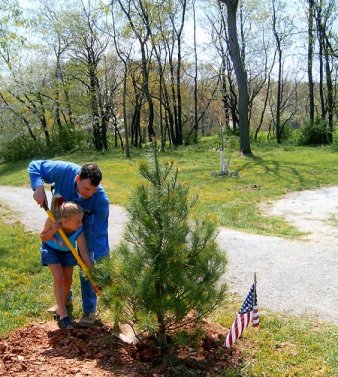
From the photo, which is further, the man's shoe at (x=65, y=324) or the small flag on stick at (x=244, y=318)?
the man's shoe at (x=65, y=324)

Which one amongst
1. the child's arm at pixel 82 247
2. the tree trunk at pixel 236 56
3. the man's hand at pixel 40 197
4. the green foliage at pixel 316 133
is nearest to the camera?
the man's hand at pixel 40 197

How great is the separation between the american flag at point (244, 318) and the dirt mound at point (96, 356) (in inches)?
8.0

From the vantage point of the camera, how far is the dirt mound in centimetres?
317

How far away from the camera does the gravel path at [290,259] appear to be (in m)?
5.03

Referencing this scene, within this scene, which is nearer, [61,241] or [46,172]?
[61,241]

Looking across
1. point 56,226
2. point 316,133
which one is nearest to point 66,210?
point 56,226

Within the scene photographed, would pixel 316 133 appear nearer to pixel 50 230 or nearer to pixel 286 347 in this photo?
pixel 286 347

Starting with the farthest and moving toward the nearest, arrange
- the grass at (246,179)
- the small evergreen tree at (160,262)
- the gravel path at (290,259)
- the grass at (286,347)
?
the grass at (246,179) < the gravel path at (290,259) < the grass at (286,347) < the small evergreen tree at (160,262)

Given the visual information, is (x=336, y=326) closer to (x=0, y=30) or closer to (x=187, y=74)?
(x=0, y=30)

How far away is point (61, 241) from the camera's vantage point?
3918 mm

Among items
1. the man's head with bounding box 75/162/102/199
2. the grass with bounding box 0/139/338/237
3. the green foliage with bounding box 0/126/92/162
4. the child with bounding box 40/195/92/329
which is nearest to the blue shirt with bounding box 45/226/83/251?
the child with bounding box 40/195/92/329

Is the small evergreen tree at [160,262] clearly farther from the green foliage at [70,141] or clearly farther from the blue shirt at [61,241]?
the green foliage at [70,141]

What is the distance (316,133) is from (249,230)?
15.7 meters

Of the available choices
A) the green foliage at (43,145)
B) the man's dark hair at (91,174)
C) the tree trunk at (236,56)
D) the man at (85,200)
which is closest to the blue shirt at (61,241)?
the man at (85,200)
